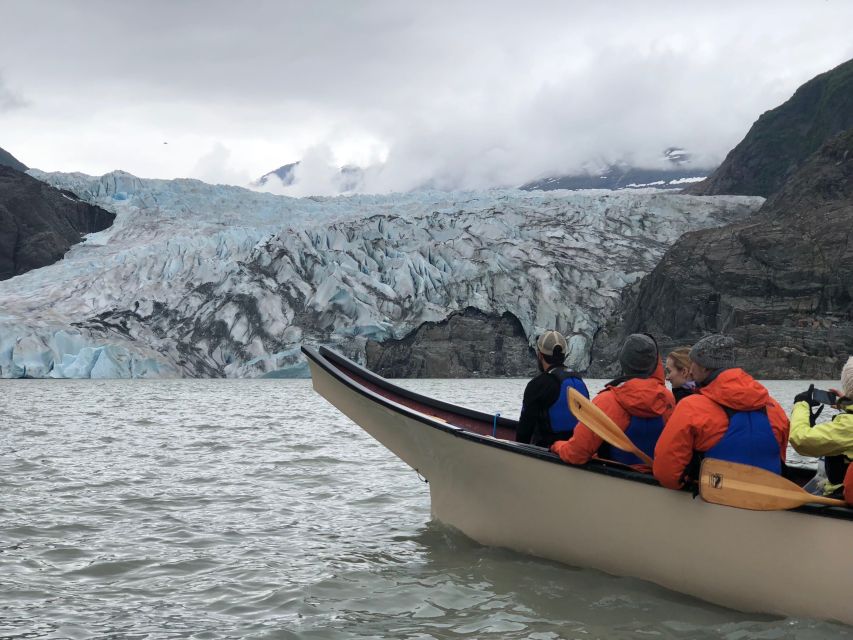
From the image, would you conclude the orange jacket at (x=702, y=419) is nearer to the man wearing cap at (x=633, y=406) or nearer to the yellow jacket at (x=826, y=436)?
the yellow jacket at (x=826, y=436)

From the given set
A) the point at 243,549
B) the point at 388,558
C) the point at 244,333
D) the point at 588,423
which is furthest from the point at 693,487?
the point at 244,333

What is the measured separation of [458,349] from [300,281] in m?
10.2

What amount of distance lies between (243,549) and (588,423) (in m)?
2.82

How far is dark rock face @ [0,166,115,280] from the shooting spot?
6031 cm

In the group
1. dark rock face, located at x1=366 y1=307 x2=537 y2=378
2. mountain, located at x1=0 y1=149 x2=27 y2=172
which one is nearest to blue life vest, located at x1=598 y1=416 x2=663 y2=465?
dark rock face, located at x1=366 y1=307 x2=537 y2=378

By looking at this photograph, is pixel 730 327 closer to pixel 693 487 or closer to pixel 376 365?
pixel 376 365

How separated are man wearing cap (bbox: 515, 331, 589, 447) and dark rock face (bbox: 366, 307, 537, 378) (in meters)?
41.1

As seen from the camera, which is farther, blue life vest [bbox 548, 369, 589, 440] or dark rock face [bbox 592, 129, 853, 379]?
dark rock face [bbox 592, 129, 853, 379]

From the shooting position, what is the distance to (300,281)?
148 ft

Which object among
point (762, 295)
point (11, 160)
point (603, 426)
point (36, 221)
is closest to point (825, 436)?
point (603, 426)

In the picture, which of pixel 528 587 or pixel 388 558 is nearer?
pixel 528 587

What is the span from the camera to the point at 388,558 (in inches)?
232

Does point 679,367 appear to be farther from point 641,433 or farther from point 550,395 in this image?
point 550,395

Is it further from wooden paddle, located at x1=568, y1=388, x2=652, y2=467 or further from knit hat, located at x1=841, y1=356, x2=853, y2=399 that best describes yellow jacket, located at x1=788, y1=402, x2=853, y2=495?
wooden paddle, located at x1=568, y1=388, x2=652, y2=467
